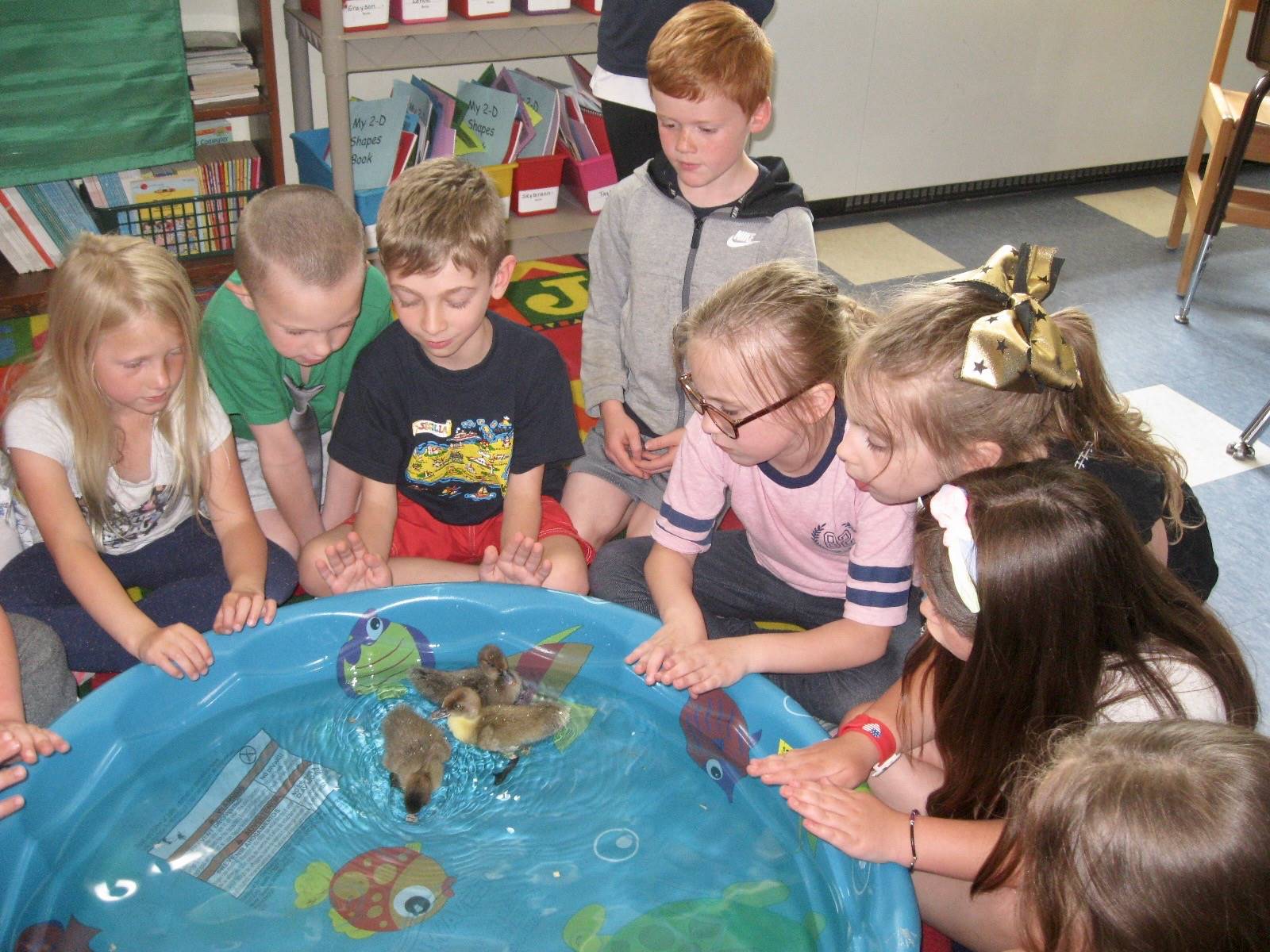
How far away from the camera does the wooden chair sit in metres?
3.28

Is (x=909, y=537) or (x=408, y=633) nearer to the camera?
(x=909, y=537)

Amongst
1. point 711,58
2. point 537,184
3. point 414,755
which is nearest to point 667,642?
point 414,755

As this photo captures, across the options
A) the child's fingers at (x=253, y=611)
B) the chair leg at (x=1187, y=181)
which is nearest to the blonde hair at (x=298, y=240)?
the child's fingers at (x=253, y=611)

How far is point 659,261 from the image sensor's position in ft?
6.90

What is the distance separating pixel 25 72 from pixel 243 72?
532 millimetres

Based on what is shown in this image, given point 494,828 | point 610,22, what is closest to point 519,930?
point 494,828

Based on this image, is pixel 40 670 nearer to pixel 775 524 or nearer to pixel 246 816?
pixel 246 816

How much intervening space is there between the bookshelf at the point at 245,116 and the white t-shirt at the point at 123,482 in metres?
1.24

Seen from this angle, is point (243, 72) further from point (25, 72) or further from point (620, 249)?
point (620, 249)

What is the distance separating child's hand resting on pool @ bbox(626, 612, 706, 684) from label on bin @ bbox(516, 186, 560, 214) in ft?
5.91

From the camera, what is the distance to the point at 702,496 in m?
1.74

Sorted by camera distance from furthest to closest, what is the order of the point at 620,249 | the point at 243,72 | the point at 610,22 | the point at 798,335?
the point at 243,72 < the point at 610,22 < the point at 620,249 < the point at 798,335

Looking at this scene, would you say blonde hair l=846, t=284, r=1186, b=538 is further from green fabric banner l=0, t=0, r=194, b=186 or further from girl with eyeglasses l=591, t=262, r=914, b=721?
green fabric banner l=0, t=0, r=194, b=186

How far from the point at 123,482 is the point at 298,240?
0.48 m
